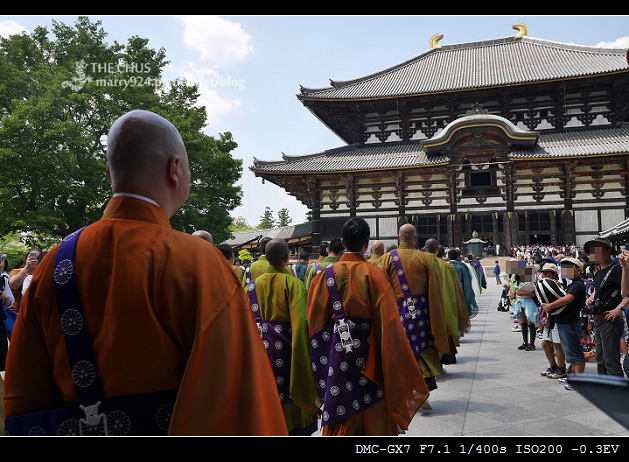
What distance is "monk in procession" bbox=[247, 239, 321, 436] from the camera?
11.6 feet

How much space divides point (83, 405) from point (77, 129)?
17.6 metres

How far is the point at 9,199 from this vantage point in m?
15.7

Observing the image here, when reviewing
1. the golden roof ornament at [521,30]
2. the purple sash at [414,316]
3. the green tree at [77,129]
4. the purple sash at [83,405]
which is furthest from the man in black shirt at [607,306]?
the golden roof ornament at [521,30]

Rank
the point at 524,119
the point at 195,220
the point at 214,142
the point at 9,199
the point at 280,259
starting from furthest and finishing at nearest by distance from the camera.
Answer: the point at 524,119 → the point at 214,142 → the point at 195,220 → the point at 9,199 → the point at 280,259

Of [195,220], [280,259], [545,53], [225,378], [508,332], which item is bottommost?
[508,332]

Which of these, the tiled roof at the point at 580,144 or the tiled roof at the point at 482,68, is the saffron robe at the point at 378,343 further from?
the tiled roof at the point at 482,68

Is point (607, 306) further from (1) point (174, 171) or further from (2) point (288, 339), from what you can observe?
(1) point (174, 171)

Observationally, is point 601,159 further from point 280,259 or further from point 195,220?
point 280,259

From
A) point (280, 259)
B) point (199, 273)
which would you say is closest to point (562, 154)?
point (280, 259)

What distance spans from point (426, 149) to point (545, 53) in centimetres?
1101

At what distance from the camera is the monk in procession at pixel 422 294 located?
5008mm

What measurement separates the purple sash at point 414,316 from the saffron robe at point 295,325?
5.76ft

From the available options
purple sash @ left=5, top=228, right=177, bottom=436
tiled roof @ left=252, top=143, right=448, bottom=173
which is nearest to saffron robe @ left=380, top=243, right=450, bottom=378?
purple sash @ left=5, top=228, right=177, bottom=436

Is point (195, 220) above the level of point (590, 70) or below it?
below
